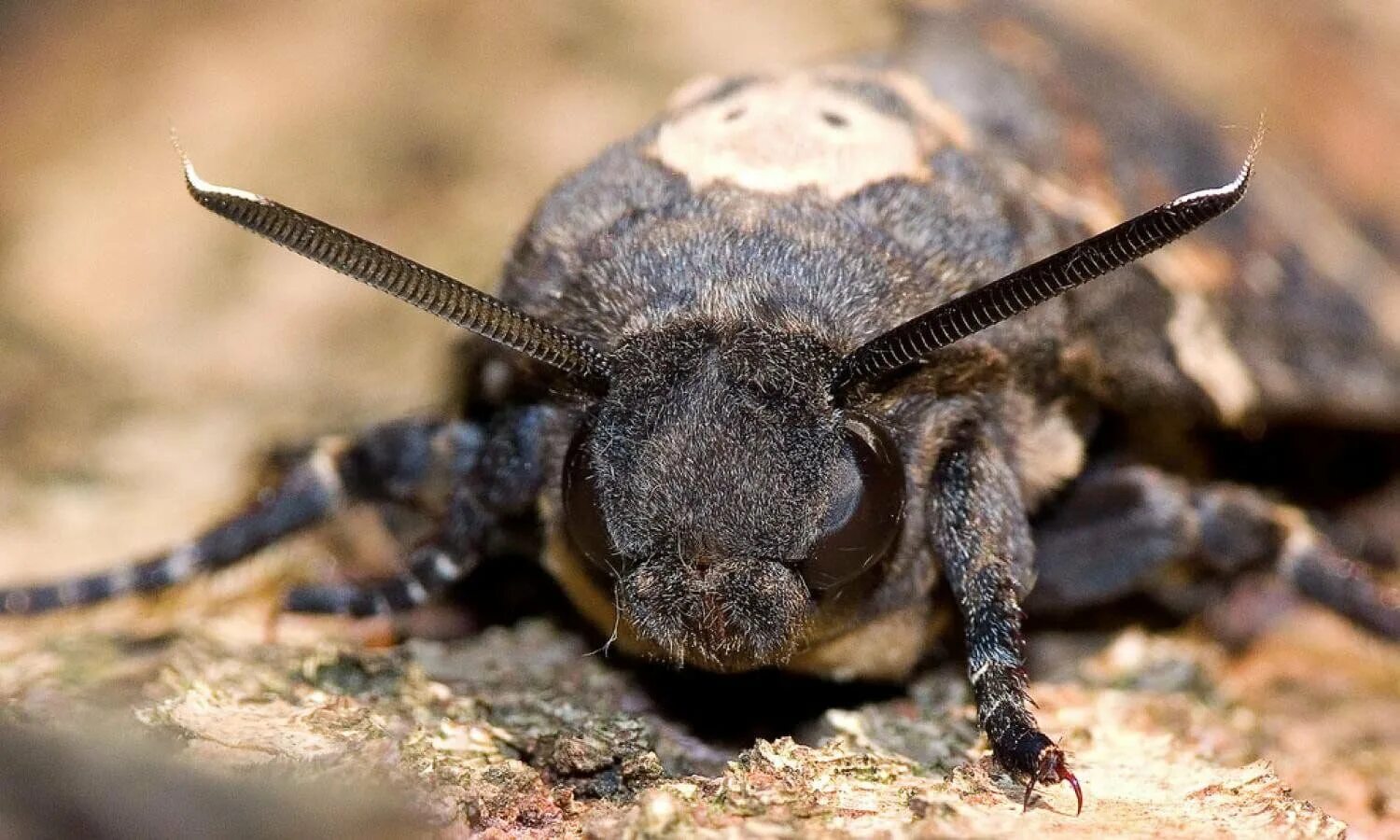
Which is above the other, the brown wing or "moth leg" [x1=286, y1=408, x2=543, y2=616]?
the brown wing

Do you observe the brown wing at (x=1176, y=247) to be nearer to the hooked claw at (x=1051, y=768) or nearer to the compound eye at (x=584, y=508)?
the hooked claw at (x=1051, y=768)

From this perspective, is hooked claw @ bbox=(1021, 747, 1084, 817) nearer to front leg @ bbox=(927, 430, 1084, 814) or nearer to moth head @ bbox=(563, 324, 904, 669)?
front leg @ bbox=(927, 430, 1084, 814)

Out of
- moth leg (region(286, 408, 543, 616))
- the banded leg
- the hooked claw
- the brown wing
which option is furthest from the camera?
the brown wing

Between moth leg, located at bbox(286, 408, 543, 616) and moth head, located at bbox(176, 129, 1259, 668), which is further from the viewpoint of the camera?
moth leg, located at bbox(286, 408, 543, 616)

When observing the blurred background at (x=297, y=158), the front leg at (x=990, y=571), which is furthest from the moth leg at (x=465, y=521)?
the blurred background at (x=297, y=158)

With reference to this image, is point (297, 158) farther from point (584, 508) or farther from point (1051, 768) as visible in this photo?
point (1051, 768)

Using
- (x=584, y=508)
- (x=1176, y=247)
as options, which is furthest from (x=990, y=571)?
(x=1176, y=247)

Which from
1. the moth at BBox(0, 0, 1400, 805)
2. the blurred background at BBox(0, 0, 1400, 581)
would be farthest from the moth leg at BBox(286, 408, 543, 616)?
the blurred background at BBox(0, 0, 1400, 581)
